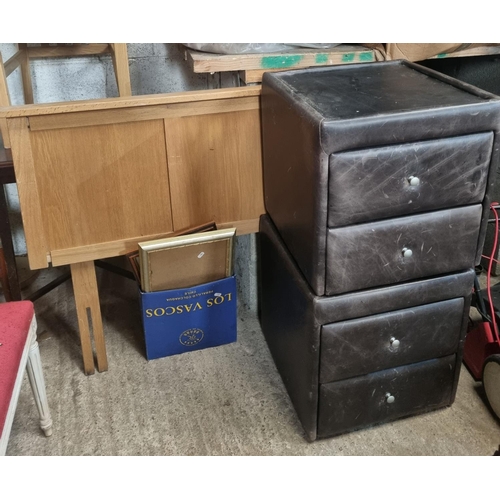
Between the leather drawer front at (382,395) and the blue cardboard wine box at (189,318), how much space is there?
491 mm

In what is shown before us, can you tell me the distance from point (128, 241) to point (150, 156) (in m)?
0.25

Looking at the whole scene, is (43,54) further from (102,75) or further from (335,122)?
(335,122)

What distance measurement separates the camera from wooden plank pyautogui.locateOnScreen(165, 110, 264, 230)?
1.60 m

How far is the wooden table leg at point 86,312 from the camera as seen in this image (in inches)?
67.4

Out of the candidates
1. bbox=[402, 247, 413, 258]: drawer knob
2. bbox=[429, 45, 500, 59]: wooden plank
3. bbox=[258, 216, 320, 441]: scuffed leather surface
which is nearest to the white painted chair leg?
bbox=[258, 216, 320, 441]: scuffed leather surface

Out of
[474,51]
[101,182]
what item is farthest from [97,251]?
[474,51]

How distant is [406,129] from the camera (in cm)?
121

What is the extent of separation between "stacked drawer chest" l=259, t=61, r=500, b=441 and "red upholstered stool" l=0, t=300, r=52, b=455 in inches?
25.6

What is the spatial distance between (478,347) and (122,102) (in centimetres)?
123

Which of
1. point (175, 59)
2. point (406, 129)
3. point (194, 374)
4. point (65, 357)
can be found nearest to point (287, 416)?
point (194, 374)

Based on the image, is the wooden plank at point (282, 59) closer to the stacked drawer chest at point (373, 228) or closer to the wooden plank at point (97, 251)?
the stacked drawer chest at point (373, 228)

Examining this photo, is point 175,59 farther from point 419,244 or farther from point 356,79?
point 419,244

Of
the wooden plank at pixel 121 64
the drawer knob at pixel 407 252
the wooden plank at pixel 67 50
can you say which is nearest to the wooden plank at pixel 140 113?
the wooden plank at pixel 121 64

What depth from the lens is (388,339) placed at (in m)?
1.46
